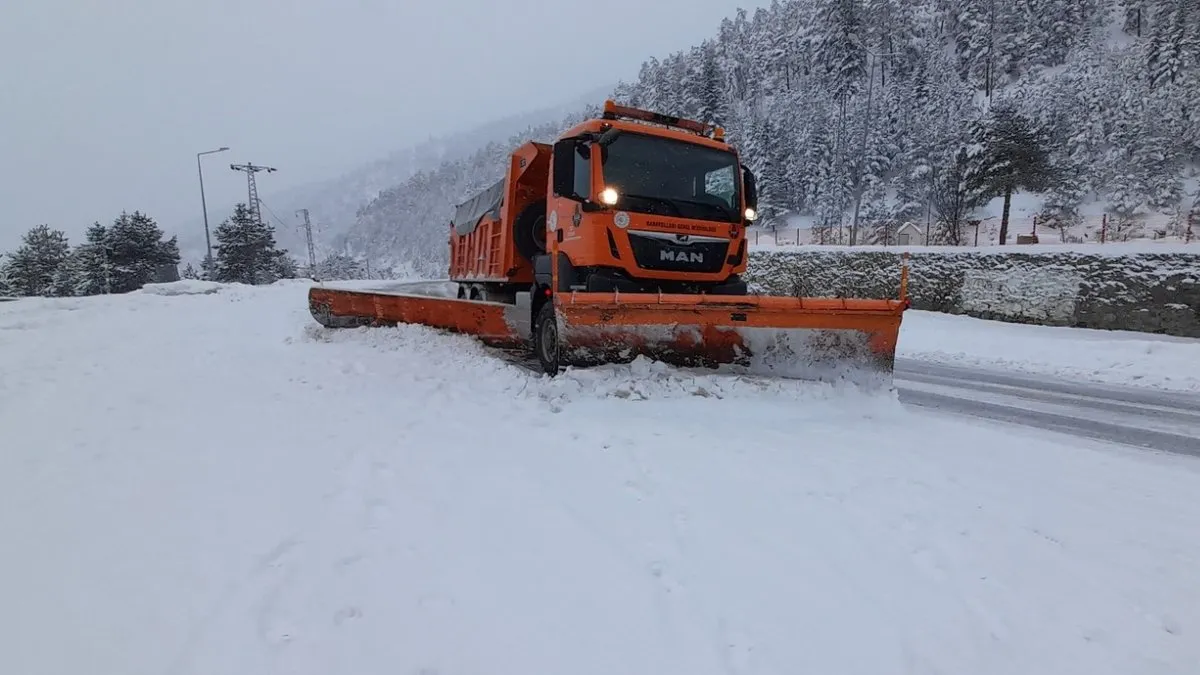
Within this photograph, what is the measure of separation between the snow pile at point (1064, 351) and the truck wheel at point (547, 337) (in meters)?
6.33

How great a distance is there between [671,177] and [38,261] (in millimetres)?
48458

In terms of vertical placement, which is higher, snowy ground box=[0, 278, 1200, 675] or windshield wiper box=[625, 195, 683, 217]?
windshield wiper box=[625, 195, 683, 217]

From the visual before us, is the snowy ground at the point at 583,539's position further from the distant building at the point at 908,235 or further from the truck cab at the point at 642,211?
the distant building at the point at 908,235

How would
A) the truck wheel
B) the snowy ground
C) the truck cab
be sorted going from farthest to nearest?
the truck wheel
the truck cab
the snowy ground

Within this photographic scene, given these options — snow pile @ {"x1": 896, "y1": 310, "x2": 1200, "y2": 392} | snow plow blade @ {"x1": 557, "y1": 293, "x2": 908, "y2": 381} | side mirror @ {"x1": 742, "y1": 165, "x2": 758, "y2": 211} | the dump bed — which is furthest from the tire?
snow pile @ {"x1": 896, "y1": 310, "x2": 1200, "y2": 392}

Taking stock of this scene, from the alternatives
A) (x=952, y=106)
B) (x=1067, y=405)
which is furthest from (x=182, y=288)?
(x=952, y=106)

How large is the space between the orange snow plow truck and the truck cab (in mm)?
13

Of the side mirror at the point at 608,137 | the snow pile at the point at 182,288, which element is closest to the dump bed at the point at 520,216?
the side mirror at the point at 608,137

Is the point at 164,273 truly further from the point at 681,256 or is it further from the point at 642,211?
the point at 681,256

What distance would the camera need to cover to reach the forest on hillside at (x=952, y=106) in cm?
3659

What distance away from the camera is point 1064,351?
9180mm

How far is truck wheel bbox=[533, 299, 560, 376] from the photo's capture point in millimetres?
6043

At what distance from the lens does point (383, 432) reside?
13.0 ft

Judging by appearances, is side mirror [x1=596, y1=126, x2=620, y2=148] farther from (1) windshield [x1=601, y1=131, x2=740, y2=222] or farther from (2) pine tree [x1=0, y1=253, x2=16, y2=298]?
(2) pine tree [x1=0, y1=253, x2=16, y2=298]
